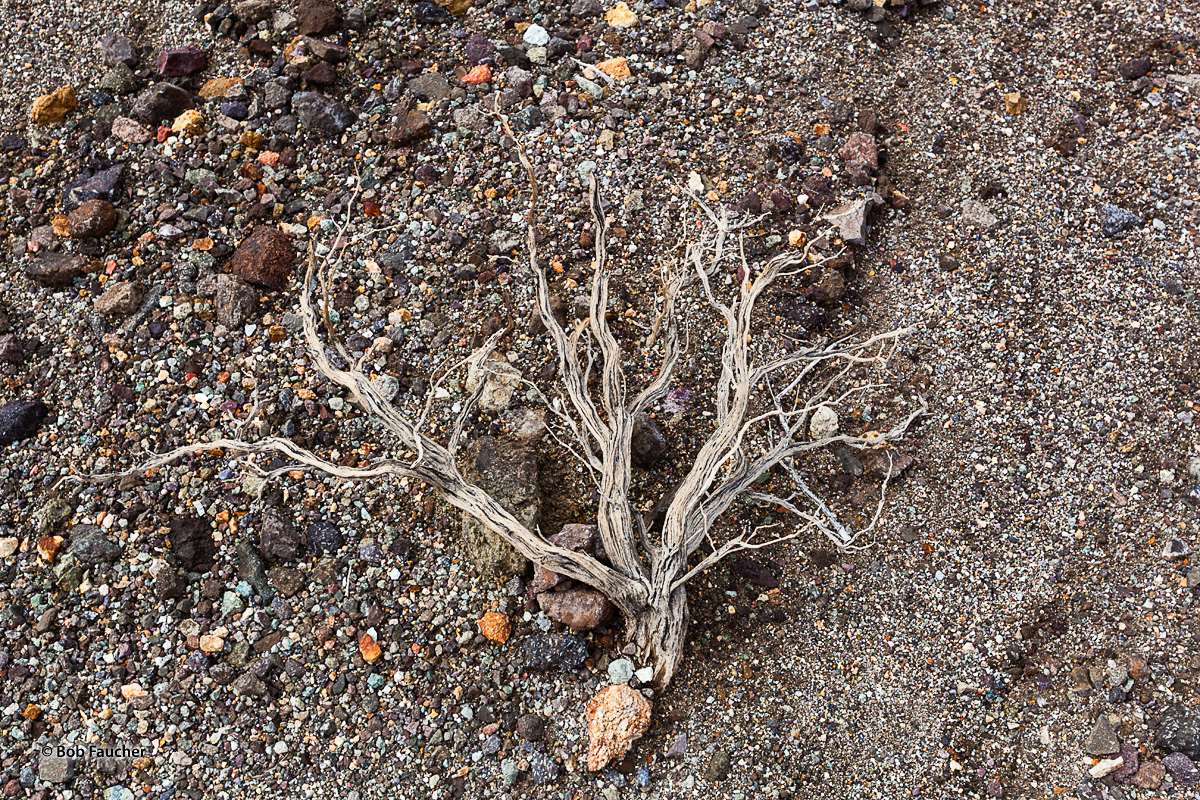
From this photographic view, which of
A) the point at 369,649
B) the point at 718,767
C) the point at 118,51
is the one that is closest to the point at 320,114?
the point at 118,51

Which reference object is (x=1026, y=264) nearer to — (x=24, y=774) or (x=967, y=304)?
(x=967, y=304)

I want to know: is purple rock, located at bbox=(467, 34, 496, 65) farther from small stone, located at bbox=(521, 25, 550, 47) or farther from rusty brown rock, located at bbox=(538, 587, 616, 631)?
rusty brown rock, located at bbox=(538, 587, 616, 631)

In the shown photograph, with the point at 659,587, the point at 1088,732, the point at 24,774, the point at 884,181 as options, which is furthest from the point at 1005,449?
the point at 24,774

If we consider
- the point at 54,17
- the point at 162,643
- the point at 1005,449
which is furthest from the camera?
the point at 54,17

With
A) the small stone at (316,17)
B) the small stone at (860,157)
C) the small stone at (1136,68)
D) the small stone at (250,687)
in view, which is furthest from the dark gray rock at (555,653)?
the small stone at (1136,68)

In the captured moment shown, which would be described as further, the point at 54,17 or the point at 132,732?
the point at 54,17

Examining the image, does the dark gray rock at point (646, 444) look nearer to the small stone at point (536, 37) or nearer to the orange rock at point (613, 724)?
the orange rock at point (613, 724)

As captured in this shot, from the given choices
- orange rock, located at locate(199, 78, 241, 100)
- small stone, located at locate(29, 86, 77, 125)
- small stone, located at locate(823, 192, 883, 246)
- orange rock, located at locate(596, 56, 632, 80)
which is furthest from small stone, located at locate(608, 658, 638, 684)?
small stone, located at locate(29, 86, 77, 125)
